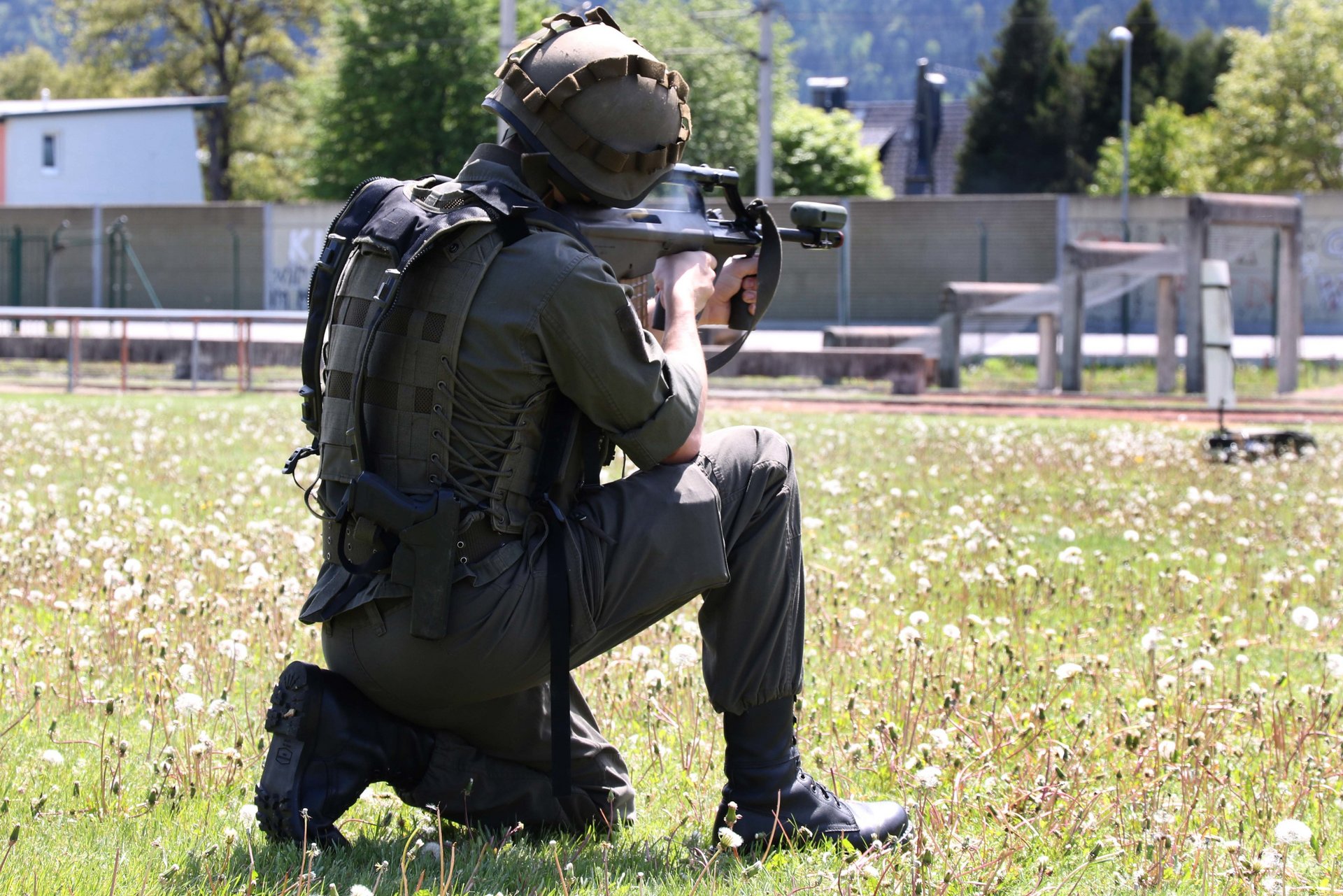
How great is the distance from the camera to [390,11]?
5191cm

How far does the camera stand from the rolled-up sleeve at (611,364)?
2973 millimetres

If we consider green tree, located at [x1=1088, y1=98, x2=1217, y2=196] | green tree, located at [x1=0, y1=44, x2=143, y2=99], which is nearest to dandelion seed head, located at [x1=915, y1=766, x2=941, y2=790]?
green tree, located at [x1=1088, y1=98, x2=1217, y2=196]

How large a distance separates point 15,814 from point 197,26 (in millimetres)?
71876

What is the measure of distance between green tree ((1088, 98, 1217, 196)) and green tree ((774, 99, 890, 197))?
11.2 m

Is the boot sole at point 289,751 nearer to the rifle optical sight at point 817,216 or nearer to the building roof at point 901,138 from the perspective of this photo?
the rifle optical sight at point 817,216

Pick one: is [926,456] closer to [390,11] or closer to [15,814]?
[15,814]

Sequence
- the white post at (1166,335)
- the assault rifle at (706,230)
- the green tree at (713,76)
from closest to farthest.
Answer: the assault rifle at (706,230), the white post at (1166,335), the green tree at (713,76)

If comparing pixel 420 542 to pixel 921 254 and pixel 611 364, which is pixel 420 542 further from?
pixel 921 254

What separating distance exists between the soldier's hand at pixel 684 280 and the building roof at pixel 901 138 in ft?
258

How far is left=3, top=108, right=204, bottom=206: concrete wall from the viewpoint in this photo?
54.4 metres

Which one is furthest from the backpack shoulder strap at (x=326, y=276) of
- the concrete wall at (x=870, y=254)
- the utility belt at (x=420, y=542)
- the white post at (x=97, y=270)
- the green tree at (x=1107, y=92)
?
the green tree at (x=1107, y=92)

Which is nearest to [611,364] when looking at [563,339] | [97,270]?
[563,339]

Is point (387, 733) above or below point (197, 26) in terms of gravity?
below

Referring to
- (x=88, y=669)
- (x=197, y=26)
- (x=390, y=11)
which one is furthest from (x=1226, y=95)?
(x=88, y=669)
